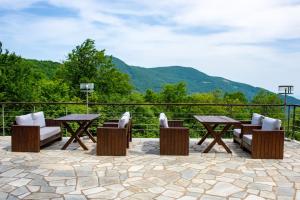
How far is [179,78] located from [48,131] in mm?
104130

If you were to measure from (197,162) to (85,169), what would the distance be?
73.5 inches

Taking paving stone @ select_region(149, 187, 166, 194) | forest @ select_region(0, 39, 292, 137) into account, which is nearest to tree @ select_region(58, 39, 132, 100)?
forest @ select_region(0, 39, 292, 137)

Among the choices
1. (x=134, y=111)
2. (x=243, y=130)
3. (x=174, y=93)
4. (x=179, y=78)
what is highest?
(x=179, y=78)

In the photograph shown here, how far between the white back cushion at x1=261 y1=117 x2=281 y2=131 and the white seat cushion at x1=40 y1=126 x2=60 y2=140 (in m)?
4.31

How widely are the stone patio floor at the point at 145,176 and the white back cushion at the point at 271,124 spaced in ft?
1.97

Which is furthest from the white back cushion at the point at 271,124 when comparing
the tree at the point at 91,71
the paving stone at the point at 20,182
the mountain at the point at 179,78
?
the mountain at the point at 179,78

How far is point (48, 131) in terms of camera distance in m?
6.75

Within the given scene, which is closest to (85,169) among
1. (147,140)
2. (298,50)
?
(147,140)

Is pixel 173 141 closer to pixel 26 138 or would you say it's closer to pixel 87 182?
pixel 87 182

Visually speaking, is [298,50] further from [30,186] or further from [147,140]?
[30,186]

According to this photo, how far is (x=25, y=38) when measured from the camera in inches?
640

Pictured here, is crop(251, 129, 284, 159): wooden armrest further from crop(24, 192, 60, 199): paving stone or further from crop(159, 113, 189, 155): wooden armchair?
crop(24, 192, 60, 199): paving stone

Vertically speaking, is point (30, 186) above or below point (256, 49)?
below

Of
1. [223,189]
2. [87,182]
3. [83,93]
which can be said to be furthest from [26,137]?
[83,93]
